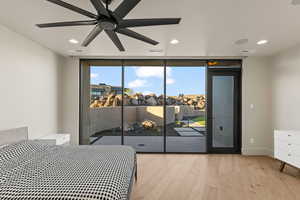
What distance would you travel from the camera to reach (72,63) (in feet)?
14.7

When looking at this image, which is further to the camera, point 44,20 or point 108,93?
point 108,93

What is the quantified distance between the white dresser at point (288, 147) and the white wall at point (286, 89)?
1.65 feet

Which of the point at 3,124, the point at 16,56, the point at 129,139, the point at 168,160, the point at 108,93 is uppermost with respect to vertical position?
the point at 16,56

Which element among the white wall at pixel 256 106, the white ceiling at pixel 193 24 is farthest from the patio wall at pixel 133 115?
the white ceiling at pixel 193 24

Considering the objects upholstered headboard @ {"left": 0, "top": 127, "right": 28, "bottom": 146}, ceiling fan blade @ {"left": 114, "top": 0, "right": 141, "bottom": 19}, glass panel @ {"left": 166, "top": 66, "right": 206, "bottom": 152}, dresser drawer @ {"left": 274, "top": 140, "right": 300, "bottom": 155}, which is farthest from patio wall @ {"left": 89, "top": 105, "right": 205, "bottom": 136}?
ceiling fan blade @ {"left": 114, "top": 0, "right": 141, "bottom": 19}

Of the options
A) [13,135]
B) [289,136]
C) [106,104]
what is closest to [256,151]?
[289,136]

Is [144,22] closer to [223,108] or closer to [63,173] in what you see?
[63,173]

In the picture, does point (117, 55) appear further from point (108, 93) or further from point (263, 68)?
point (263, 68)

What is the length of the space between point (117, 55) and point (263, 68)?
3.82 meters

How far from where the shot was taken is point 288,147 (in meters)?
3.13

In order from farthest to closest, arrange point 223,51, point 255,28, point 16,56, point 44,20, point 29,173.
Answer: point 223,51, point 16,56, point 255,28, point 44,20, point 29,173

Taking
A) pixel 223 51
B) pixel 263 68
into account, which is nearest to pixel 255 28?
pixel 223 51

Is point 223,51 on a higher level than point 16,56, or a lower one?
higher

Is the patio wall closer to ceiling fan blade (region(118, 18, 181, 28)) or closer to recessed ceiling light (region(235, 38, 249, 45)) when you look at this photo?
recessed ceiling light (region(235, 38, 249, 45))
